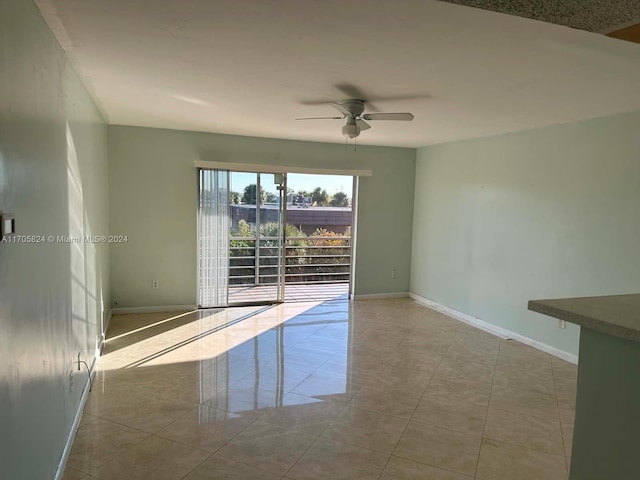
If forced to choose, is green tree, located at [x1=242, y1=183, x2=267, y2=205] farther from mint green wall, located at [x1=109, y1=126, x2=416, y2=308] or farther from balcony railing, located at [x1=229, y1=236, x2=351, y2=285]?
balcony railing, located at [x1=229, y1=236, x2=351, y2=285]

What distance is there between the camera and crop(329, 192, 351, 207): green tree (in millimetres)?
8086

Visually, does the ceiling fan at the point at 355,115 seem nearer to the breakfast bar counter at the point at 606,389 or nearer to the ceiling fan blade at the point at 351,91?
the ceiling fan blade at the point at 351,91

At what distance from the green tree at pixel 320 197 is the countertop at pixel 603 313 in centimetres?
617

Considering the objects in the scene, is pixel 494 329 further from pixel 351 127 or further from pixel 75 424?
pixel 75 424

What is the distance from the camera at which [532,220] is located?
434cm

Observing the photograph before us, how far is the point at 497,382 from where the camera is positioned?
3.47 m

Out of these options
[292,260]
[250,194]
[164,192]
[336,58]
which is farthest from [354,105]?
[292,260]

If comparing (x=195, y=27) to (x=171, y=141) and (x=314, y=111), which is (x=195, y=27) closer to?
(x=314, y=111)

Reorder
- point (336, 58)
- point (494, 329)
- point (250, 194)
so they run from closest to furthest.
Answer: point (336, 58)
point (494, 329)
point (250, 194)

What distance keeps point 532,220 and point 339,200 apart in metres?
4.28

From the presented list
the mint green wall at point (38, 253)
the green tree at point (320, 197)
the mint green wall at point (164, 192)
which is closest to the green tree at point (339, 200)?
the green tree at point (320, 197)

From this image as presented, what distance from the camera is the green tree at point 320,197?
25.0 ft

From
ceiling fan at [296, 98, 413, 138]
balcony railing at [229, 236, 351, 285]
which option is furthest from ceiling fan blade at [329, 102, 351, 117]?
balcony railing at [229, 236, 351, 285]

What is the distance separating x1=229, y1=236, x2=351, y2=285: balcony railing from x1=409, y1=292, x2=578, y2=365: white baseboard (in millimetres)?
1429
